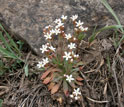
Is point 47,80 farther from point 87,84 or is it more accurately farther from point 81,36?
point 81,36

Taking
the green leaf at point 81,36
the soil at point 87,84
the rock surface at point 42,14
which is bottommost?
the soil at point 87,84

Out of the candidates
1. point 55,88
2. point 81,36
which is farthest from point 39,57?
point 81,36

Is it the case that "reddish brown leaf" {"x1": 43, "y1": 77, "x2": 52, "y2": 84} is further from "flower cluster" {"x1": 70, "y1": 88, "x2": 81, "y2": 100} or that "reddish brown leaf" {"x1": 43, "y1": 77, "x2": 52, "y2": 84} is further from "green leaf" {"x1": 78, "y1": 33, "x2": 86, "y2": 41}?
"green leaf" {"x1": 78, "y1": 33, "x2": 86, "y2": 41}

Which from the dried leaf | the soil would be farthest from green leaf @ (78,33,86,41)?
the dried leaf

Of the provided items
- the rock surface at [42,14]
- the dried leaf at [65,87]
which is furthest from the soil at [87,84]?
the rock surface at [42,14]

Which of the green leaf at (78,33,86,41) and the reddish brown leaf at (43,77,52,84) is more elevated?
the green leaf at (78,33,86,41)

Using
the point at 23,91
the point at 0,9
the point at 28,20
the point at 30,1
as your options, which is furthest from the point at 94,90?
the point at 0,9

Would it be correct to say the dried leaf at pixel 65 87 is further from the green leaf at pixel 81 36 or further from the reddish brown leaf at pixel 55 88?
the green leaf at pixel 81 36
